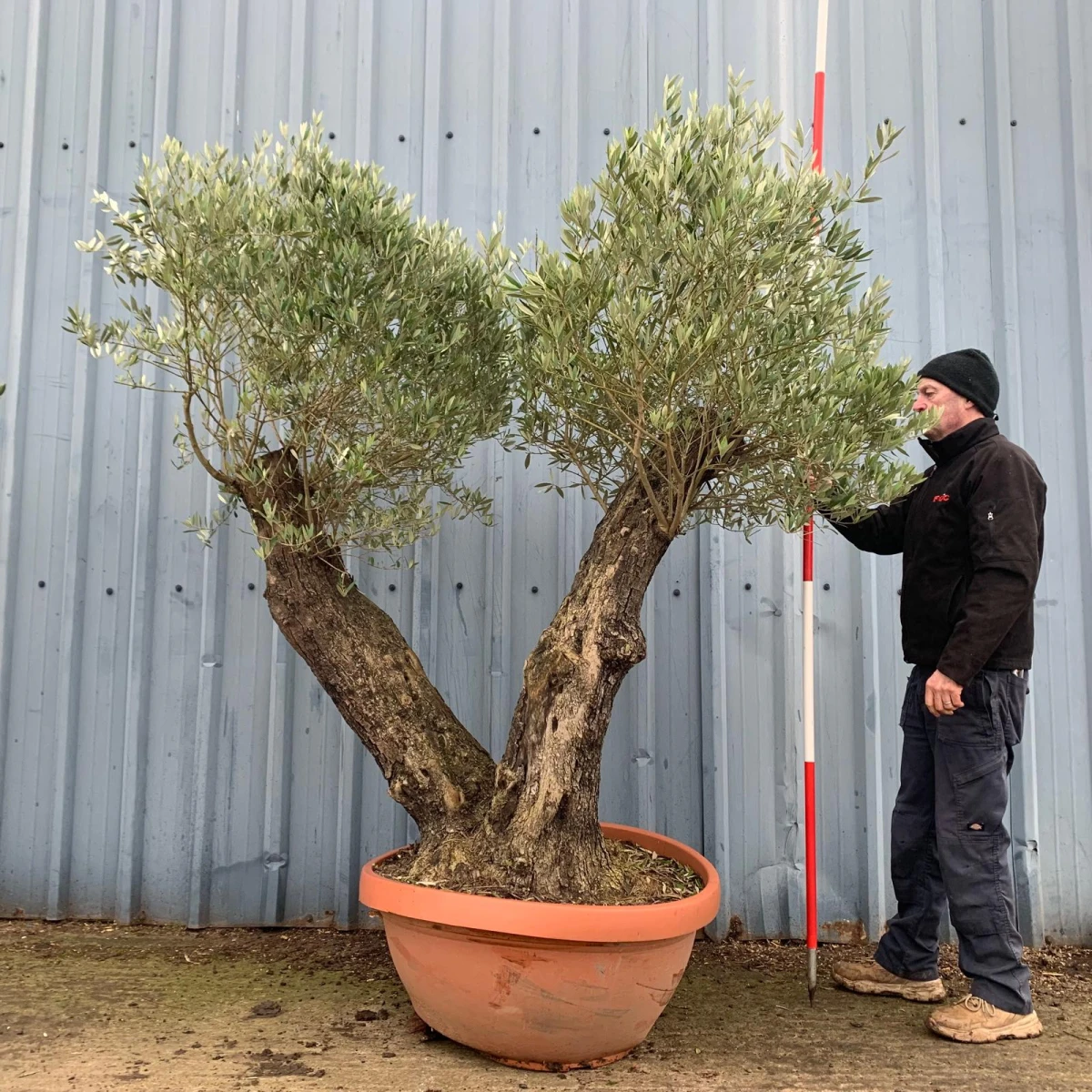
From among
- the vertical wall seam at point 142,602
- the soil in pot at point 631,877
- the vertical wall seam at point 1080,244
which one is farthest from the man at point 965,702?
the vertical wall seam at point 142,602

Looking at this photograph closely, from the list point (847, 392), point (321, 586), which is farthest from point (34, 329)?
point (847, 392)

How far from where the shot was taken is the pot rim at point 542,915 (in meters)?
2.29

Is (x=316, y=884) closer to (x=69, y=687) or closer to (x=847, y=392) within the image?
(x=69, y=687)

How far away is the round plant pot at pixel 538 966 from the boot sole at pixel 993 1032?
3.06ft

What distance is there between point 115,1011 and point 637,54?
4376mm

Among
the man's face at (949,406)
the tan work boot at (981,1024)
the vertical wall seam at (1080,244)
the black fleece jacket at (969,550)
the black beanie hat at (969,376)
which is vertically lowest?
Answer: the tan work boot at (981,1024)

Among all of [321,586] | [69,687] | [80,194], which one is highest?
[80,194]

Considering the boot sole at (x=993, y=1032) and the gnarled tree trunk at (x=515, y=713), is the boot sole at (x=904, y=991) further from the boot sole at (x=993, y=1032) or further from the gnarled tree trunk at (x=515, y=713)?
the gnarled tree trunk at (x=515, y=713)

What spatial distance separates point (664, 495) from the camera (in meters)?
2.77

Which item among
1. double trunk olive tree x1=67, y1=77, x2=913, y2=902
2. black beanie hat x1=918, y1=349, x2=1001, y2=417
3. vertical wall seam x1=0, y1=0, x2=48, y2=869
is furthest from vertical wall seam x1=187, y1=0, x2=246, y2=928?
black beanie hat x1=918, y1=349, x2=1001, y2=417

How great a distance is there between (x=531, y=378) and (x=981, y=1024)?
2480 mm

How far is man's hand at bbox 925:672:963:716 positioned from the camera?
272 centimetres

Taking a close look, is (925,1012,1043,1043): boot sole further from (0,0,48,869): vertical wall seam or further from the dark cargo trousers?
A: (0,0,48,869): vertical wall seam

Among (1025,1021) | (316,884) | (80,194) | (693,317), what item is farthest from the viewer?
(80,194)
